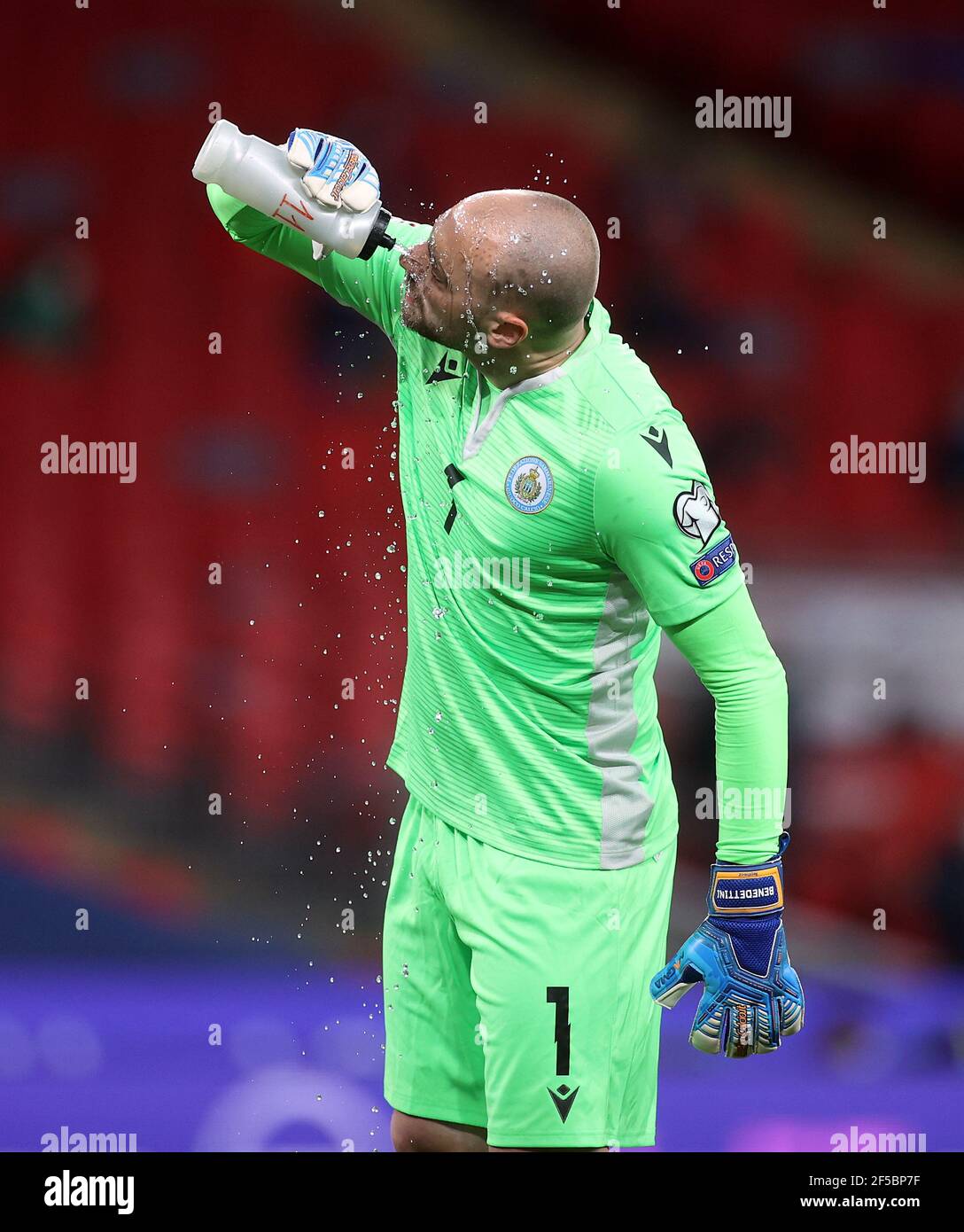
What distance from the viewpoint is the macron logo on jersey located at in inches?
78.4

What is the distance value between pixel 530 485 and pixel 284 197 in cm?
53

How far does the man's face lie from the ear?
0.02m

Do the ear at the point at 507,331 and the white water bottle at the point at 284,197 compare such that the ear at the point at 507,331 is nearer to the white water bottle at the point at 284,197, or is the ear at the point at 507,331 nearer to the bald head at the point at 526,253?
the bald head at the point at 526,253

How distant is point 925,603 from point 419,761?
1.92 metres

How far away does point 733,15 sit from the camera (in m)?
3.64

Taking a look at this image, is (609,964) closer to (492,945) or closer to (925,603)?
(492,945)

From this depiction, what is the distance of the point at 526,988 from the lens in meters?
2.11

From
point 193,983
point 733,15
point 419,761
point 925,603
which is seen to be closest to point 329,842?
point 193,983

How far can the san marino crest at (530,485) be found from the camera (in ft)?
6.74

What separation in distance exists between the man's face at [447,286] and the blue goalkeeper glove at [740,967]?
702mm
